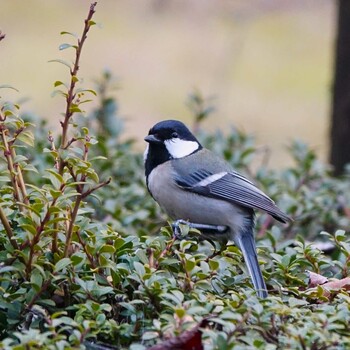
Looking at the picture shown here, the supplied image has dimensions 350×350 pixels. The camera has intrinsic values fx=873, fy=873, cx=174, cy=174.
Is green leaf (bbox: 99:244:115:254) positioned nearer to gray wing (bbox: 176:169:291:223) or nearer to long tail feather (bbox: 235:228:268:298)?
long tail feather (bbox: 235:228:268:298)

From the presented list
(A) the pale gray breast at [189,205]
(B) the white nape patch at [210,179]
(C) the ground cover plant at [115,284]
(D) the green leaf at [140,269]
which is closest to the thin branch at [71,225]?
(C) the ground cover plant at [115,284]

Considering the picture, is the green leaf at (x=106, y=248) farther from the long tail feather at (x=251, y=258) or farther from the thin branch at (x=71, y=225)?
the long tail feather at (x=251, y=258)

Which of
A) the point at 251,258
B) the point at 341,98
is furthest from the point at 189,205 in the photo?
the point at 341,98

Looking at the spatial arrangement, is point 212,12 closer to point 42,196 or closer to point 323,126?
point 323,126

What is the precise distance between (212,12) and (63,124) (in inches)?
557

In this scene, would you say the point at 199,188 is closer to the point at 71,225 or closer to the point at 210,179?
the point at 210,179

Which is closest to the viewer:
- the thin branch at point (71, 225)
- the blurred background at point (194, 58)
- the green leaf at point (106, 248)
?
the thin branch at point (71, 225)

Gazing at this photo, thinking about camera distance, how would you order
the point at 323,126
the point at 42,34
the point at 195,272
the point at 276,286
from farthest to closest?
the point at 42,34
the point at 323,126
the point at 276,286
the point at 195,272

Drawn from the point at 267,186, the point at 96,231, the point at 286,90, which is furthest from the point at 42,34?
the point at 96,231

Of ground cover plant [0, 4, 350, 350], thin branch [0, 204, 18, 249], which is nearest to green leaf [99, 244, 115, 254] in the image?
ground cover plant [0, 4, 350, 350]

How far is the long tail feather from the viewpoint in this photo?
3407 mm

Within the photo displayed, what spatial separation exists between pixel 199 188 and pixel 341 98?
3009 mm

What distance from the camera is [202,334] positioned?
2748mm

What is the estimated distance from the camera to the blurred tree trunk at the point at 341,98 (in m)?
7.26
